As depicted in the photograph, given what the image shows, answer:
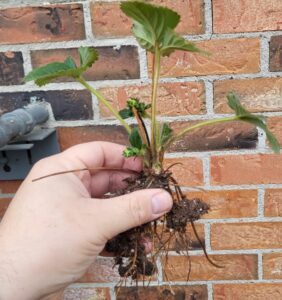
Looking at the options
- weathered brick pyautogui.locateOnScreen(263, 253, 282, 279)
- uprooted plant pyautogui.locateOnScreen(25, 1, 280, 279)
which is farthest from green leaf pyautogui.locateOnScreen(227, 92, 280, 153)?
weathered brick pyautogui.locateOnScreen(263, 253, 282, 279)

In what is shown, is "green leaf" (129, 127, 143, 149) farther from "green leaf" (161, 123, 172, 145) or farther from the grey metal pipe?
the grey metal pipe

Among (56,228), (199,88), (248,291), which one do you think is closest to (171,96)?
(199,88)

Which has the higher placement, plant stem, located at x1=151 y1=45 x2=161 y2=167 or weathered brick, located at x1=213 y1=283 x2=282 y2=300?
plant stem, located at x1=151 y1=45 x2=161 y2=167

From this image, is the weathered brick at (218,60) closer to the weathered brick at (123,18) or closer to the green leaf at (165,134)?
the weathered brick at (123,18)

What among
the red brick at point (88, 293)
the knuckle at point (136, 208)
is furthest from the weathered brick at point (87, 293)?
the knuckle at point (136, 208)

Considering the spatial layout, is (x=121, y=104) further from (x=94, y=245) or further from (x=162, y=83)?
(x=94, y=245)

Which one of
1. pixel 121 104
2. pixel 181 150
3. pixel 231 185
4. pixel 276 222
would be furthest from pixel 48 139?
pixel 276 222
